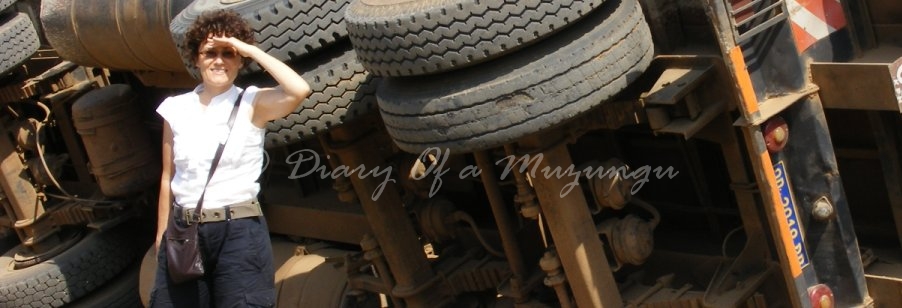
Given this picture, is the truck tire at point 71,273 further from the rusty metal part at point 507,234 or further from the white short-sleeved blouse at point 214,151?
the white short-sleeved blouse at point 214,151

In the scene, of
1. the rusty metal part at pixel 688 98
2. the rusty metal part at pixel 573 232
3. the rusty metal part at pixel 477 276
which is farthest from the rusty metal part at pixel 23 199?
the rusty metal part at pixel 688 98

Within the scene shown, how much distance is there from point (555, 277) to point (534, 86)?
97 centimetres

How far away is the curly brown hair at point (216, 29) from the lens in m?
4.41

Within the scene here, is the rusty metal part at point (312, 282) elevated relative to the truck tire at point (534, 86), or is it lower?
lower

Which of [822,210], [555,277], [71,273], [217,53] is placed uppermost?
[217,53]

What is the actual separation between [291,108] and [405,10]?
0.56m

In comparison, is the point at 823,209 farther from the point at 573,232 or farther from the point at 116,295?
the point at 116,295

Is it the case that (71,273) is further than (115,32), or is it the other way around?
(71,273)

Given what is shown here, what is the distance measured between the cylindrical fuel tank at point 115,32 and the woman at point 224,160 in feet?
4.83

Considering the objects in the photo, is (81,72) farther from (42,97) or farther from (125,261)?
(125,261)

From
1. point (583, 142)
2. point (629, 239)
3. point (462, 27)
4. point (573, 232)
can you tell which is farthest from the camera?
point (583, 142)

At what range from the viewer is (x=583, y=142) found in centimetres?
534

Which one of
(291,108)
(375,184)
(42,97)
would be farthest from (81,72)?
(291,108)

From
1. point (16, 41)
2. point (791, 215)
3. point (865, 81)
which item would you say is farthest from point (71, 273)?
point (865, 81)
